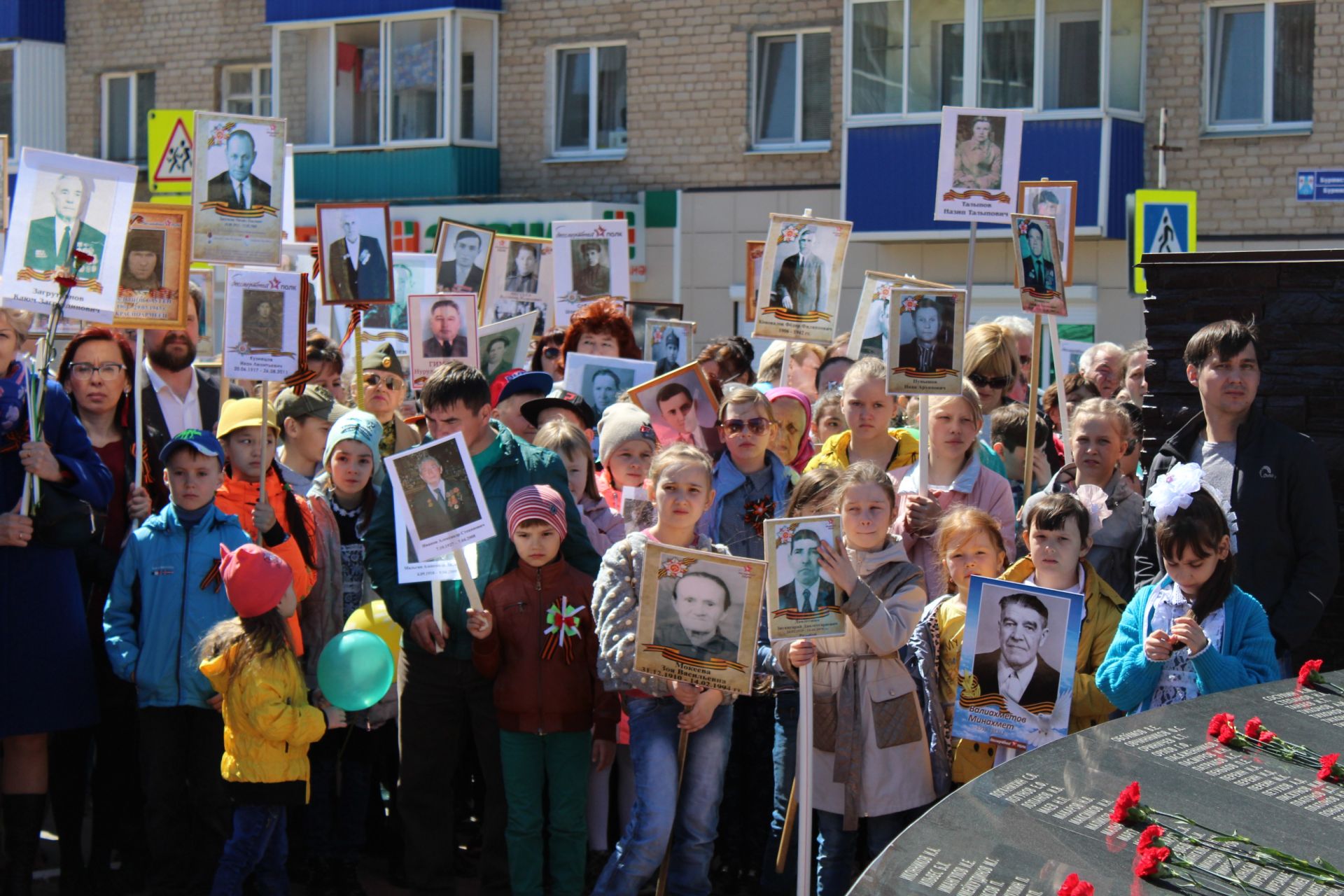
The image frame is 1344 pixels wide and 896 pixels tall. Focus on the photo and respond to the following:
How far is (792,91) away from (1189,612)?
15.9 meters

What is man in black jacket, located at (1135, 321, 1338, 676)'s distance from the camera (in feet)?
17.0

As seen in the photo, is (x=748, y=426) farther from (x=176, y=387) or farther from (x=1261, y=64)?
(x=1261, y=64)

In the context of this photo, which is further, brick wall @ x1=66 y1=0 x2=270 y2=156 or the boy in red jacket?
brick wall @ x1=66 y1=0 x2=270 y2=156

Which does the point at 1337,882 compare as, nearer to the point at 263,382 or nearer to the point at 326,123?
the point at 263,382

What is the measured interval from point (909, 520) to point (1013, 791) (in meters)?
2.74

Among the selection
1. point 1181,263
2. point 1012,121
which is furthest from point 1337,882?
point 1012,121

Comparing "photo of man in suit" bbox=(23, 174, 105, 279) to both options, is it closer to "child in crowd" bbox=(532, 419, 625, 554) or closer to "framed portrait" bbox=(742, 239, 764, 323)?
"child in crowd" bbox=(532, 419, 625, 554)

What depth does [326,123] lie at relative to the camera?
22250 millimetres

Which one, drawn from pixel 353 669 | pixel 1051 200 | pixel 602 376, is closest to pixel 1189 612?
pixel 353 669

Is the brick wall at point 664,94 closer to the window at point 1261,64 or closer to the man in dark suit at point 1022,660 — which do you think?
the window at point 1261,64

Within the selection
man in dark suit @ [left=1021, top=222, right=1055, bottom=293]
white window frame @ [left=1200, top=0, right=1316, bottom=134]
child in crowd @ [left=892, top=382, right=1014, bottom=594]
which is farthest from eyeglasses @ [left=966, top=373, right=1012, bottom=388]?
white window frame @ [left=1200, top=0, right=1316, bottom=134]

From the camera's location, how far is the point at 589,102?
2072 centimetres

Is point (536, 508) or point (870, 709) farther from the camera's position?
point (536, 508)

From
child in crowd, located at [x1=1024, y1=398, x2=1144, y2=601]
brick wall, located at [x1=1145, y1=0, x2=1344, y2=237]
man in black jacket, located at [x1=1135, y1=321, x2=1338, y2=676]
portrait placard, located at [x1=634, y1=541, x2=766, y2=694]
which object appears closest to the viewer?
portrait placard, located at [x1=634, y1=541, x2=766, y2=694]
